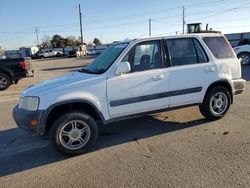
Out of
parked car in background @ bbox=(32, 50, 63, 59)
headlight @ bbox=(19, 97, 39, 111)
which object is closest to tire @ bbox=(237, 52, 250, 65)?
headlight @ bbox=(19, 97, 39, 111)

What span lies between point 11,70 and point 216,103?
1000 cm

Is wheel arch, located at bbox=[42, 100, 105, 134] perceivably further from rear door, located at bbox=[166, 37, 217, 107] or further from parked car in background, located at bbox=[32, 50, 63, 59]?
parked car in background, located at bbox=[32, 50, 63, 59]

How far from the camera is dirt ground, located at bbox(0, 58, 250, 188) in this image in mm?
3685

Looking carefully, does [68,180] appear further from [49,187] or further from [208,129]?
[208,129]

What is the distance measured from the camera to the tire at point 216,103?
226 inches

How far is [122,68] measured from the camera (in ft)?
15.5

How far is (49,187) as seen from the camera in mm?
3646

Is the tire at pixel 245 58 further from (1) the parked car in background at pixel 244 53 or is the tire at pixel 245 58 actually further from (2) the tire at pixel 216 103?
(2) the tire at pixel 216 103

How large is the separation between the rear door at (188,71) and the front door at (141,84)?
206 mm

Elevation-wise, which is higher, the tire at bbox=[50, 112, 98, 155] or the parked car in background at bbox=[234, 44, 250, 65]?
the parked car in background at bbox=[234, 44, 250, 65]

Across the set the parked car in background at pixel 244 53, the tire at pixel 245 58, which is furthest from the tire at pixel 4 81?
Answer: the tire at pixel 245 58

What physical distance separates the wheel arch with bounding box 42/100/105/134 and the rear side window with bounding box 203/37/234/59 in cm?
269

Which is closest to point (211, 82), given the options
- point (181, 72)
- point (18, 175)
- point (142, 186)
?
point (181, 72)

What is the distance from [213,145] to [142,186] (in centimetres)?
174
